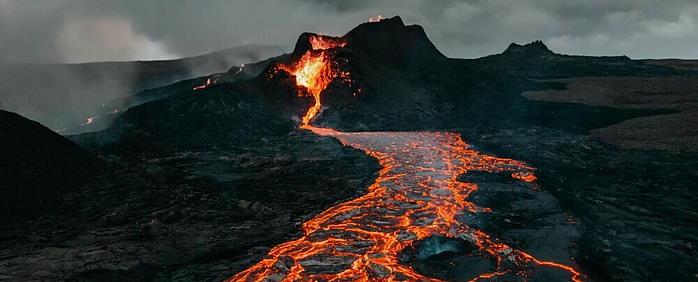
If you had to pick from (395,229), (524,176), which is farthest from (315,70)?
(395,229)

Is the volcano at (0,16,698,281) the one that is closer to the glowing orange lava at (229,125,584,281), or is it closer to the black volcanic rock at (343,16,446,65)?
the glowing orange lava at (229,125,584,281)

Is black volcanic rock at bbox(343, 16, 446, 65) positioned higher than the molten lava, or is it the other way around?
black volcanic rock at bbox(343, 16, 446, 65)

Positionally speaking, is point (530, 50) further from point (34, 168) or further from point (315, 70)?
point (34, 168)

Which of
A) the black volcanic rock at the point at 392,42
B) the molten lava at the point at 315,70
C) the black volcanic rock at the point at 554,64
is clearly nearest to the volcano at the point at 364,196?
the molten lava at the point at 315,70

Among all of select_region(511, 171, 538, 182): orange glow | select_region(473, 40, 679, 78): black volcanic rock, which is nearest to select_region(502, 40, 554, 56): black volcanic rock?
select_region(473, 40, 679, 78): black volcanic rock

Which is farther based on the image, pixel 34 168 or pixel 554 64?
pixel 554 64

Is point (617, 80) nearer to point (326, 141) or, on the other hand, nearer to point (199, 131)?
point (326, 141)
